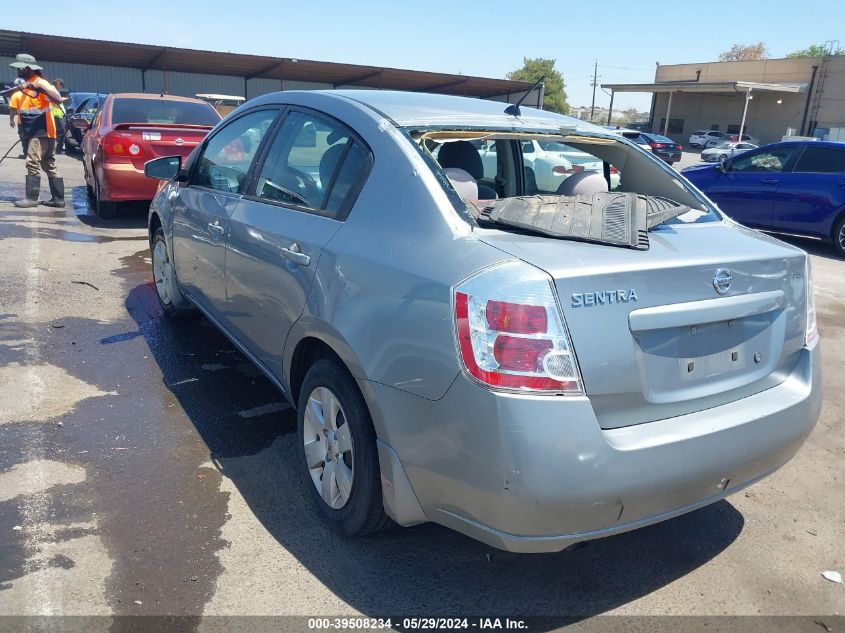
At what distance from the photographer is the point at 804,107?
4869 centimetres

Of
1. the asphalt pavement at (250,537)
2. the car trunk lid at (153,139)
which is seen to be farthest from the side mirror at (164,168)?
the car trunk lid at (153,139)

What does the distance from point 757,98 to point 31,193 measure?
174 feet

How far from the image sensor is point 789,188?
32.8 ft

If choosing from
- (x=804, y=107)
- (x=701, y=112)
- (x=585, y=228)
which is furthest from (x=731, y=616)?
(x=701, y=112)

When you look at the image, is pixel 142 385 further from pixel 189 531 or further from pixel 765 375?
pixel 765 375

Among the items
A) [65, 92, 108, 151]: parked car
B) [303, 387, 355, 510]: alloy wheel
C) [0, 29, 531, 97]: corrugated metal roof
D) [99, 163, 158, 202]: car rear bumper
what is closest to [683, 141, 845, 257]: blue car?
[99, 163, 158, 202]: car rear bumper

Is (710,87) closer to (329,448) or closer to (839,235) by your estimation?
(839,235)

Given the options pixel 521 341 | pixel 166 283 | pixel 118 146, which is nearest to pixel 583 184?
pixel 521 341

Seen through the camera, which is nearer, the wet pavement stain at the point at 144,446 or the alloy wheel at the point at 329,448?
the wet pavement stain at the point at 144,446

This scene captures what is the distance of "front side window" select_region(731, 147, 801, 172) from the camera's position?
10.1 meters

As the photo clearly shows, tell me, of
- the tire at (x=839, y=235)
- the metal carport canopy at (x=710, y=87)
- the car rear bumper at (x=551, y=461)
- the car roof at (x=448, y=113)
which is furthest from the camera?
the metal carport canopy at (x=710, y=87)

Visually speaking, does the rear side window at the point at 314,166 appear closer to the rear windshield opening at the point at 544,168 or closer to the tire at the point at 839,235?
the rear windshield opening at the point at 544,168

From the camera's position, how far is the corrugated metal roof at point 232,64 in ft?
102

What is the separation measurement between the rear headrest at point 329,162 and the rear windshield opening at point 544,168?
0.40 metres
